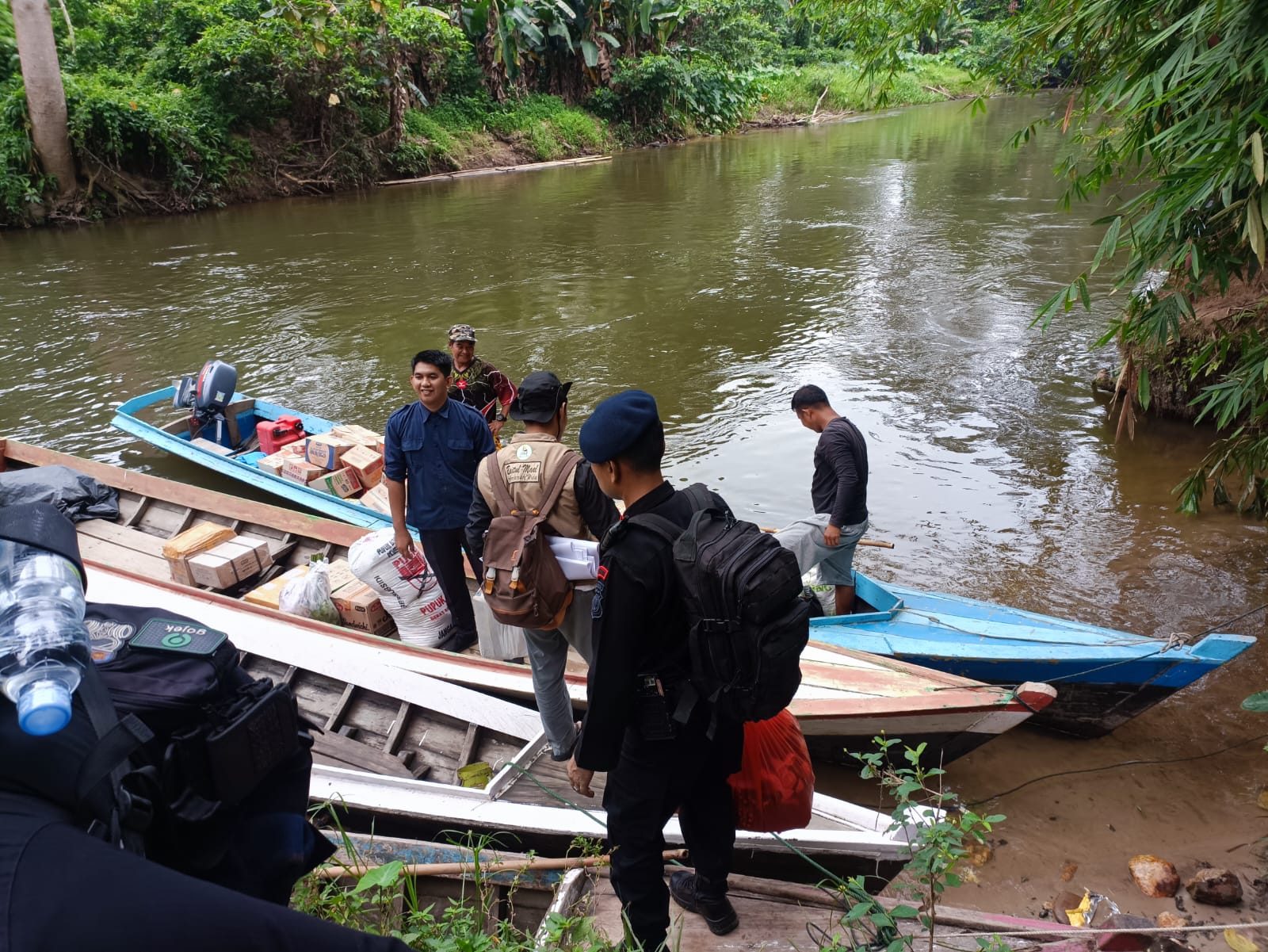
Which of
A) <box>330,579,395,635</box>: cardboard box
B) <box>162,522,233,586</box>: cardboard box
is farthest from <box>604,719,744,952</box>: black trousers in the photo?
<box>162,522,233,586</box>: cardboard box

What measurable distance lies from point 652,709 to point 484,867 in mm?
1072

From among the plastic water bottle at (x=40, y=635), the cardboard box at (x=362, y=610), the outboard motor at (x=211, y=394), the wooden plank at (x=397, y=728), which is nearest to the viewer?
the plastic water bottle at (x=40, y=635)

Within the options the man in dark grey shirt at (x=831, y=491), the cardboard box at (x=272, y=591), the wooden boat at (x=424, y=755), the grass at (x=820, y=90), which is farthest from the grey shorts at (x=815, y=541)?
the grass at (x=820, y=90)

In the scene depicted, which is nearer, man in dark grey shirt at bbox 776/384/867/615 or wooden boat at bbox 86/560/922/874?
wooden boat at bbox 86/560/922/874

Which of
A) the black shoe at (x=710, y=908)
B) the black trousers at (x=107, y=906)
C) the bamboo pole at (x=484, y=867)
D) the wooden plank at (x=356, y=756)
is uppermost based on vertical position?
the black trousers at (x=107, y=906)

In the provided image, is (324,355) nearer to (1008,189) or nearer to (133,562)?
(133,562)

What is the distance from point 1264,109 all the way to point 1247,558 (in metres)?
4.27

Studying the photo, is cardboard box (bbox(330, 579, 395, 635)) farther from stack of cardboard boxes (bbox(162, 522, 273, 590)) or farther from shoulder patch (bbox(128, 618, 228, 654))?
shoulder patch (bbox(128, 618, 228, 654))

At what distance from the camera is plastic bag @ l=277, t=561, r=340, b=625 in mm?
4574

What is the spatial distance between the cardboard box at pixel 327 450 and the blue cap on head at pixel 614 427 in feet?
16.5

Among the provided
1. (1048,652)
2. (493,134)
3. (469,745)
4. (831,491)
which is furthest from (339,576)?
(493,134)

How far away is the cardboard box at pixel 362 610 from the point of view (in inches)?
178

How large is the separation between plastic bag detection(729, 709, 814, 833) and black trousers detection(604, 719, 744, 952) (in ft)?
0.13

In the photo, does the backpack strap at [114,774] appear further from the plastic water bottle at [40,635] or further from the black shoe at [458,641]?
the black shoe at [458,641]
